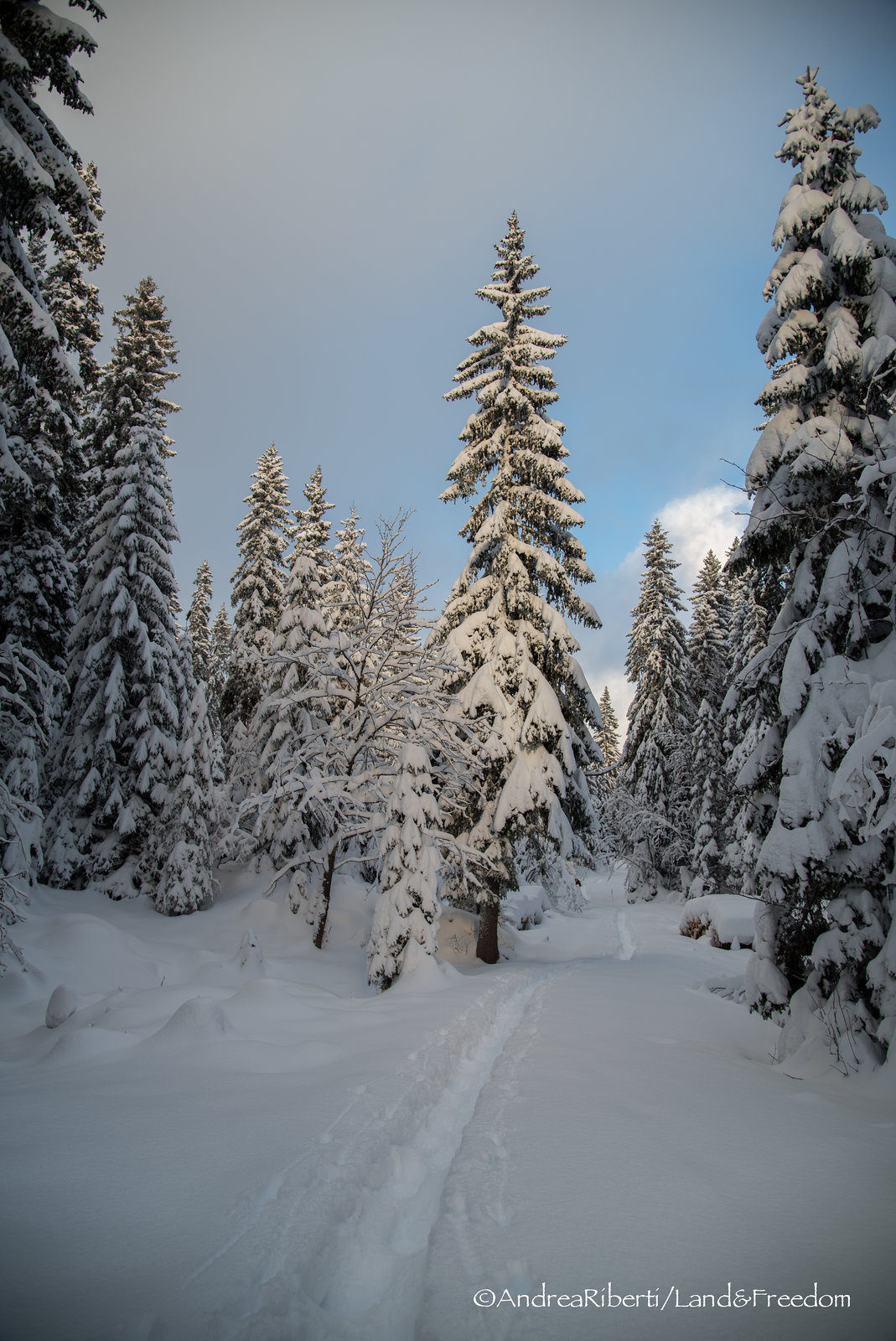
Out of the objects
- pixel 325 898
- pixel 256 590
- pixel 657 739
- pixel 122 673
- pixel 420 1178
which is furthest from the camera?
pixel 657 739

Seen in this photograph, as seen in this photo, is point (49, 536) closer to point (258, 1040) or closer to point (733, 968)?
point (258, 1040)

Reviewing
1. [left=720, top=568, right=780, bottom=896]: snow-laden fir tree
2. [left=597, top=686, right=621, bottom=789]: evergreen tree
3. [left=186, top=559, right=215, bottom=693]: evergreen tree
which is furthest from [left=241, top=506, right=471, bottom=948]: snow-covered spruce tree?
[left=597, top=686, right=621, bottom=789]: evergreen tree

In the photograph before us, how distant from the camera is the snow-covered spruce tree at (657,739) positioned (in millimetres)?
30359

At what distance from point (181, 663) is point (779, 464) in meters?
18.6

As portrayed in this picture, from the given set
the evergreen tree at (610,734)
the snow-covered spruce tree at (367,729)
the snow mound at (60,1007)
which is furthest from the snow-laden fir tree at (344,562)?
the evergreen tree at (610,734)

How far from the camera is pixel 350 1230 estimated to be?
312 centimetres

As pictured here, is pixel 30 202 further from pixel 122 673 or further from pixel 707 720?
pixel 707 720

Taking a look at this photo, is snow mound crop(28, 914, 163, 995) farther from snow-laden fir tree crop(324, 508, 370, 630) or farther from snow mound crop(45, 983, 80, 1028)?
snow-laden fir tree crop(324, 508, 370, 630)

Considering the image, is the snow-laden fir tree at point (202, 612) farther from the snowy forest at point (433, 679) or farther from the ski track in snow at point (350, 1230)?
the ski track in snow at point (350, 1230)

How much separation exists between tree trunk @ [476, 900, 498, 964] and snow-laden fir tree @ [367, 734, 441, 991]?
170 inches

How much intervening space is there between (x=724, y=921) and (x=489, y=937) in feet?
25.6

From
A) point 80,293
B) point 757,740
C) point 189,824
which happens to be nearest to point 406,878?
point 757,740

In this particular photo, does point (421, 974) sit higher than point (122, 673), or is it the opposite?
point (122, 673)

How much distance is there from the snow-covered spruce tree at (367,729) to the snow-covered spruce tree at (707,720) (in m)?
14.6
